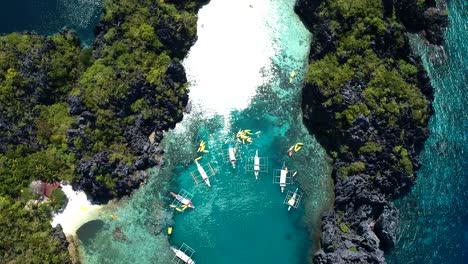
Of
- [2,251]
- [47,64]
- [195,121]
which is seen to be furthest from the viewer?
[195,121]

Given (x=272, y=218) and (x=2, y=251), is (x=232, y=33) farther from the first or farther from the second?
(x=2, y=251)

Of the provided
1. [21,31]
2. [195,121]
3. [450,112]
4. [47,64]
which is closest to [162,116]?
[195,121]

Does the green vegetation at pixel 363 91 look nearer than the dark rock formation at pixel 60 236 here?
No

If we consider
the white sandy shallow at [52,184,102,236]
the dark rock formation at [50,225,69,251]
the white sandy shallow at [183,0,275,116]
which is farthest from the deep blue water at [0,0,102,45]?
the dark rock formation at [50,225,69,251]

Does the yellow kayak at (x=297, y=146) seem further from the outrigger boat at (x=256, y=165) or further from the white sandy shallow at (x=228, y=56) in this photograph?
the white sandy shallow at (x=228, y=56)

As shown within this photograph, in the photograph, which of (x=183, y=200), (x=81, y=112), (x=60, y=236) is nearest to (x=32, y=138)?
(x=81, y=112)

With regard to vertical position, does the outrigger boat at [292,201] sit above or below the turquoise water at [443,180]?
below

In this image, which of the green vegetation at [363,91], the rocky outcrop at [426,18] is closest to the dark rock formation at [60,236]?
the green vegetation at [363,91]
